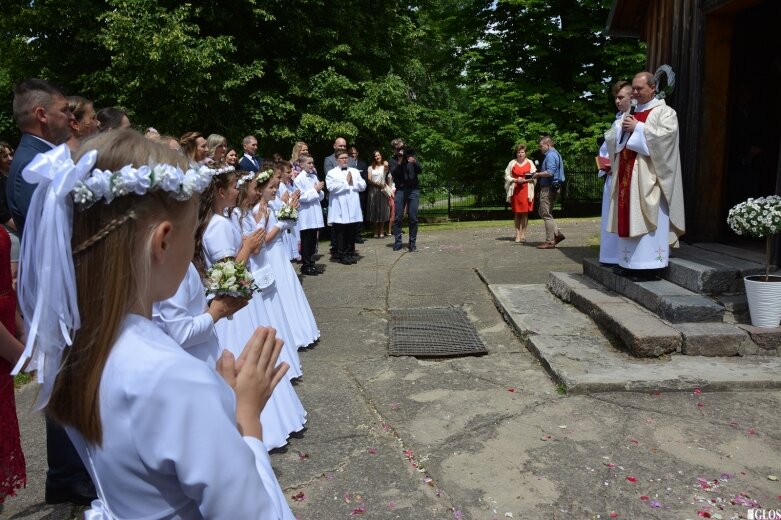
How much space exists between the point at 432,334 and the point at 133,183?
548cm

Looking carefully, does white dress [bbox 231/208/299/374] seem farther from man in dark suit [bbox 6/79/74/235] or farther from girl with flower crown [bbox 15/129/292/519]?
girl with flower crown [bbox 15/129/292/519]

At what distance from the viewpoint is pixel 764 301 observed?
213 inches

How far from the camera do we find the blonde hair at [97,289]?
1340mm

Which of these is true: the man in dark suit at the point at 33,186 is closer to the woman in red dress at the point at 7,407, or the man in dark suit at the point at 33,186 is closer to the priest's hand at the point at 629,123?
the woman in red dress at the point at 7,407

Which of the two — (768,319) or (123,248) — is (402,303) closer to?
(768,319)

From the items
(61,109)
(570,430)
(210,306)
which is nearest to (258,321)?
(210,306)

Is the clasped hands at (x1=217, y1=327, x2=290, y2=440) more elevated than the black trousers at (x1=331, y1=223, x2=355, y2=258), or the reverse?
the clasped hands at (x1=217, y1=327, x2=290, y2=440)

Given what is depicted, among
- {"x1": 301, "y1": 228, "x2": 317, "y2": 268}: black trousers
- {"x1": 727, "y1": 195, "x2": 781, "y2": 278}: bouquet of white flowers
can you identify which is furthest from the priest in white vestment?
{"x1": 301, "y1": 228, "x2": 317, "y2": 268}: black trousers

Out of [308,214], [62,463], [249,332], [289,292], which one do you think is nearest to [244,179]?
[249,332]

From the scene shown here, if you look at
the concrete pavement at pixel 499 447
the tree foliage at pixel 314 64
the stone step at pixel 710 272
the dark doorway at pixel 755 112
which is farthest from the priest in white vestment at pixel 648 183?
the tree foliage at pixel 314 64

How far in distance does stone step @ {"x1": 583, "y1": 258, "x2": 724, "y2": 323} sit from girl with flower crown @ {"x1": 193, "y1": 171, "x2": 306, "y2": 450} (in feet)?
11.8

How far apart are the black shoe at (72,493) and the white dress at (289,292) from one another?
8.49 ft

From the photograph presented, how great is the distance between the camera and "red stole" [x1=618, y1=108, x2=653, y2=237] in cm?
667

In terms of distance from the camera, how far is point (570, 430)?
415 centimetres
